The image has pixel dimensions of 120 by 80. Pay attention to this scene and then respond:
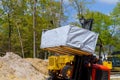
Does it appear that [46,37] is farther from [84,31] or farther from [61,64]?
[61,64]

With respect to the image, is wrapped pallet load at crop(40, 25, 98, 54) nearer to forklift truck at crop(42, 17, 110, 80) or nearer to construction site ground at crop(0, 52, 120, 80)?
forklift truck at crop(42, 17, 110, 80)

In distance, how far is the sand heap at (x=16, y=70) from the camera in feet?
55.7

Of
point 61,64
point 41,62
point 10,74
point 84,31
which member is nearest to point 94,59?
point 84,31

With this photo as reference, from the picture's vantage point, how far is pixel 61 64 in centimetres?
1474

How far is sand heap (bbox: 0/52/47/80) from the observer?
1698 cm

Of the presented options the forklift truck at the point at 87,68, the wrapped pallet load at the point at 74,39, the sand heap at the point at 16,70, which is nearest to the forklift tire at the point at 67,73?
the forklift truck at the point at 87,68

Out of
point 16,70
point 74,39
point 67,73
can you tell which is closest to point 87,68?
point 67,73

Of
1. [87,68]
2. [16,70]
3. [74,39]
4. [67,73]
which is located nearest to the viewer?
[74,39]

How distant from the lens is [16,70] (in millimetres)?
17969

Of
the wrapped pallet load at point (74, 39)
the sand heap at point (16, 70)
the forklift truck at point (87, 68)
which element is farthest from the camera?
the sand heap at point (16, 70)

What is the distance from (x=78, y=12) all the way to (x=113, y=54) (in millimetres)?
6480

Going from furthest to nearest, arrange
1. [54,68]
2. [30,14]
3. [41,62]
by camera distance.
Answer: [30,14], [41,62], [54,68]

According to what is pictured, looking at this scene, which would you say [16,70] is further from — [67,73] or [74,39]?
[74,39]

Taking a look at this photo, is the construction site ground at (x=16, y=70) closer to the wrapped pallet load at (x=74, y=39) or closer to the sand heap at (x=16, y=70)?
the sand heap at (x=16, y=70)
